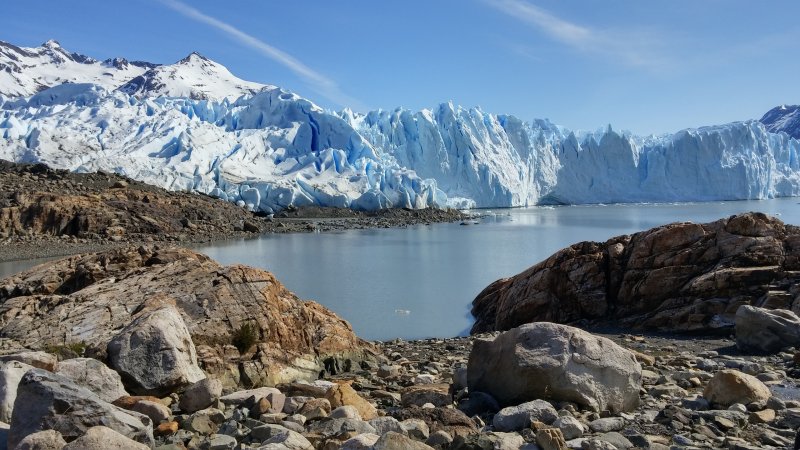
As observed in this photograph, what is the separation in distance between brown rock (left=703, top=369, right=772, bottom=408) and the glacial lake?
19.6ft

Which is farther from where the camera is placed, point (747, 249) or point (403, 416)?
point (747, 249)

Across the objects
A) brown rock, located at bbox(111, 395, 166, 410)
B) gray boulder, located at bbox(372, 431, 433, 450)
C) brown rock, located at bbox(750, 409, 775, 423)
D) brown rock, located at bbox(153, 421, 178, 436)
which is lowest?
brown rock, located at bbox(750, 409, 775, 423)

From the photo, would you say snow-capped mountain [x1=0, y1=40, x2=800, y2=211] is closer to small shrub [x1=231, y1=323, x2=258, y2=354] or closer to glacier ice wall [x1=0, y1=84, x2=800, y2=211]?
glacier ice wall [x1=0, y1=84, x2=800, y2=211]

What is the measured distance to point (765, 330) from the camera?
598cm

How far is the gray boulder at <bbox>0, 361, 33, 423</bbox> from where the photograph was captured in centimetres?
294

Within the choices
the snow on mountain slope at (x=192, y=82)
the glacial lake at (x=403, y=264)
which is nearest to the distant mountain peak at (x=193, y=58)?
the snow on mountain slope at (x=192, y=82)

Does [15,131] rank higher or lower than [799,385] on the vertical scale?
higher

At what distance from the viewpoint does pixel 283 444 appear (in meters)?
2.87

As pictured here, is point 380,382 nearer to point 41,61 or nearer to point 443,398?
point 443,398

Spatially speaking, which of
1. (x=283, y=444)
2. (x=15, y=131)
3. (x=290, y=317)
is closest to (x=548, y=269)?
(x=290, y=317)

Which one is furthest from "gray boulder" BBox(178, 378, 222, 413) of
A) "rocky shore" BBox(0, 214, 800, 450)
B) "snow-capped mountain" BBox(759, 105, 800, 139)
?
"snow-capped mountain" BBox(759, 105, 800, 139)

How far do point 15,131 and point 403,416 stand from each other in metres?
46.0

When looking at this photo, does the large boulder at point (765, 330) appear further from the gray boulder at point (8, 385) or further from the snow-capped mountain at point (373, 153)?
the snow-capped mountain at point (373, 153)

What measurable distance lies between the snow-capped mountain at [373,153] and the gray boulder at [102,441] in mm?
36750
